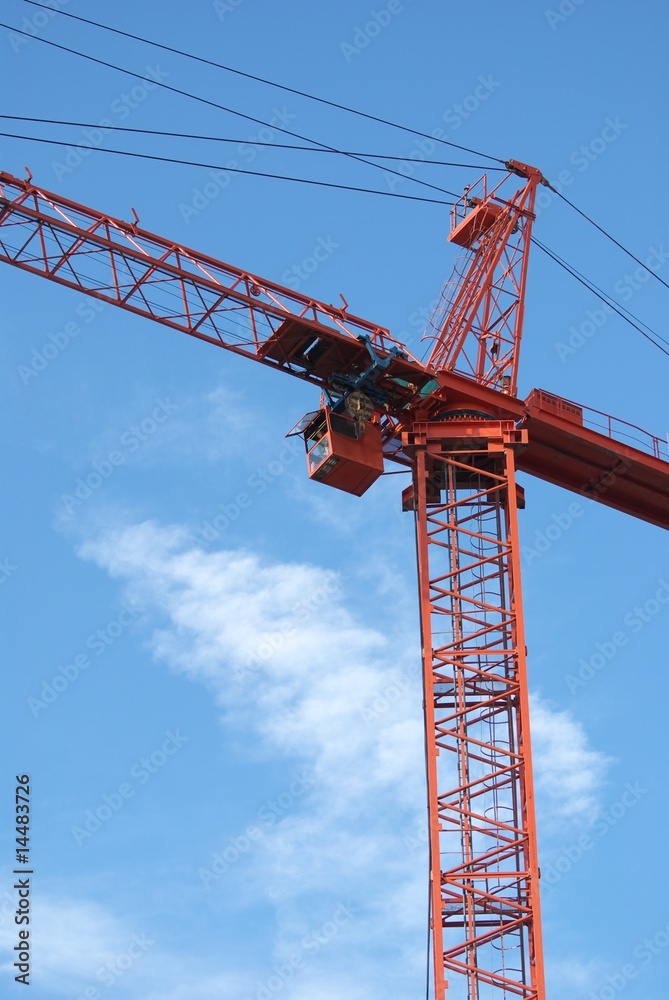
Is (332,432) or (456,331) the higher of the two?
(456,331)

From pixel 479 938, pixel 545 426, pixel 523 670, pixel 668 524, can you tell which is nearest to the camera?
pixel 479 938

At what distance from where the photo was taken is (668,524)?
49.3 meters

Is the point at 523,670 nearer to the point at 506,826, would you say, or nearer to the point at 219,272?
the point at 506,826

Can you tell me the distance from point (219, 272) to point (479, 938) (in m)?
15.5

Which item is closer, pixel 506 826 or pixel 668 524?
pixel 506 826

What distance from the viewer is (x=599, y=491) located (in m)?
47.9

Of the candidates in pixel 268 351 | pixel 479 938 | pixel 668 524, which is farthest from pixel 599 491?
pixel 479 938

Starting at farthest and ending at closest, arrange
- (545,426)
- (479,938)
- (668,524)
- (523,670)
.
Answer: (668,524) → (545,426) → (523,670) → (479,938)

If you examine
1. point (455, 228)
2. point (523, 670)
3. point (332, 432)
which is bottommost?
point (523, 670)

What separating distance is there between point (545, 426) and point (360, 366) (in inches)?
181

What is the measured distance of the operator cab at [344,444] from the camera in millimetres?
43562

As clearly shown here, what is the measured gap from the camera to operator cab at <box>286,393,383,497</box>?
43.6m

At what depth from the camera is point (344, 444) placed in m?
43.6

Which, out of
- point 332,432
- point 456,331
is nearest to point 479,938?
point 332,432
